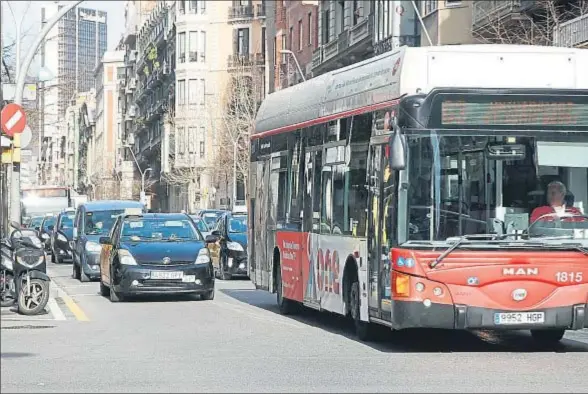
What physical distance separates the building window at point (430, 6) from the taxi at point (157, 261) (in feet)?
79.5

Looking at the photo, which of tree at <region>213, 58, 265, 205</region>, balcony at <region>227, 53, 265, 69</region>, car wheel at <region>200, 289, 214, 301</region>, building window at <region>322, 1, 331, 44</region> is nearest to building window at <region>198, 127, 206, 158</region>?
balcony at <region>227, 53, 265, 69</region>

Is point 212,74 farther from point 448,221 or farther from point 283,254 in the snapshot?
point 448,221

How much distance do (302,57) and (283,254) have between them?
1989 inches

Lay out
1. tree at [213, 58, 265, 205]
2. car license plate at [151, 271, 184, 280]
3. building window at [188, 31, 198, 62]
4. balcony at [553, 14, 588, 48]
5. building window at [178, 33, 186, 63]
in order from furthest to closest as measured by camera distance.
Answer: building window at [178, 33, 186, 63] → building window at [188, 31, 198, 62] → tree at [213, 58, 265, 205] → balcony at [553, 14, 588, 48] → car license plate at [151, 271, 184, 280]

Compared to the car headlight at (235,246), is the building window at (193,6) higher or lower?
higher

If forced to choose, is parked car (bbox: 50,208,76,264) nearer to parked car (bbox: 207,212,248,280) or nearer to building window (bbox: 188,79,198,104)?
parked car (bbox: 207,212,248,280)

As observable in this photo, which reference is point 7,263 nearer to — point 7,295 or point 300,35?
point 7,295

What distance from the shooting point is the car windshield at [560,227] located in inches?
556

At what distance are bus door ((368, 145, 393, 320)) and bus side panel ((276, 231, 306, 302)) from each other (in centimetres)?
346

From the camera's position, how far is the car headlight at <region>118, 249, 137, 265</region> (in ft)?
75.2

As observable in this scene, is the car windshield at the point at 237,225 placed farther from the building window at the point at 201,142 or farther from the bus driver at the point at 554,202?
the building window at the point at 201,142

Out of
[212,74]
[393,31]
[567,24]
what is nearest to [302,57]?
[393,31]

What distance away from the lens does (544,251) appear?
1414 cm

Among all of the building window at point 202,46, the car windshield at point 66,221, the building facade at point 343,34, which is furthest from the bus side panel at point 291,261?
the building window at point 202,46
